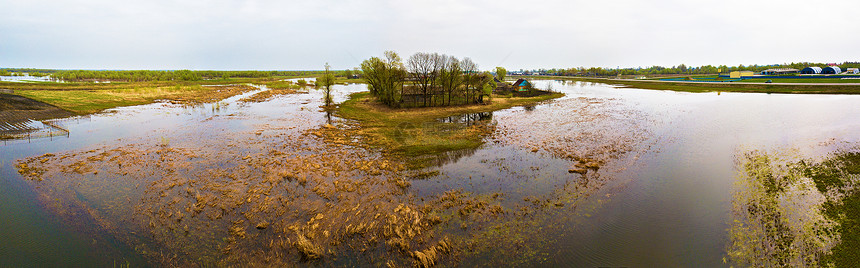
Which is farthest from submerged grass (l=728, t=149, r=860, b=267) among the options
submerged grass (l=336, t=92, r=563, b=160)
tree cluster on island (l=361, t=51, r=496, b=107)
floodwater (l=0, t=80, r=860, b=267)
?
tree cluster on island (l=361, t=51, r=496, b=107)

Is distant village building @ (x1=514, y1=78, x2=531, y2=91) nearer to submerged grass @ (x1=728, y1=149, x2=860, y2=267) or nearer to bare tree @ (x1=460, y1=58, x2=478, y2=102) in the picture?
bare tree @ (x1=460, y1=58, x2=478, y2=102)

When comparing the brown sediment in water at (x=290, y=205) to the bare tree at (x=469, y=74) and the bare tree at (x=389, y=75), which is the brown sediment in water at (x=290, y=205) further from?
the bare tree at (x=469, y=74)

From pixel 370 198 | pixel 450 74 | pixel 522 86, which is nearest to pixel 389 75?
pixel 450 74

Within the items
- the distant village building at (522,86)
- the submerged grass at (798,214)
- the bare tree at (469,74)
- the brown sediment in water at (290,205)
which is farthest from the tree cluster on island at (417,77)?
the submerged grass at (798,214)

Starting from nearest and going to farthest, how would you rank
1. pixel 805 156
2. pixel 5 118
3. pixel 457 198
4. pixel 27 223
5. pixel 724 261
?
pixel 724 261
pixel 27 223
pixel 457 198
pixel 805 156
pixel 5 118

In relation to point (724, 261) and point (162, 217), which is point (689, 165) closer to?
point (724, 261)

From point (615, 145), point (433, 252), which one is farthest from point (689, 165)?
point (433, 252)
